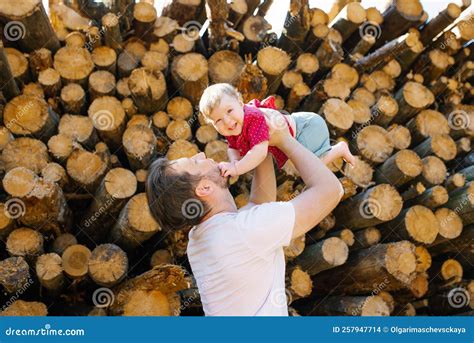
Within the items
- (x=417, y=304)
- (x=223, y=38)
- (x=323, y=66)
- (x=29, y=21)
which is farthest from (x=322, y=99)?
(x=29, y=21)

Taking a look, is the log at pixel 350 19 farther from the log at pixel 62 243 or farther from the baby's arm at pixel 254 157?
the log at pixel 62 243

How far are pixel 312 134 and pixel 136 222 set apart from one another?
1.08 meters

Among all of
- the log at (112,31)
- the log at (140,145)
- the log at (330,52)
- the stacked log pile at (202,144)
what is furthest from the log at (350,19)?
the log at (140,145)

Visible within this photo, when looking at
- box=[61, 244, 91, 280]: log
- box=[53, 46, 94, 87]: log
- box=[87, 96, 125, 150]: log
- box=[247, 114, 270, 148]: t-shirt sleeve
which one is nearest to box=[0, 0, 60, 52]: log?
box=[53, 46, 94, 87]: log

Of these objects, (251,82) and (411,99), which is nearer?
(251,82)

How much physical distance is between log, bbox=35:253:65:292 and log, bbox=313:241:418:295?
5.25 ft

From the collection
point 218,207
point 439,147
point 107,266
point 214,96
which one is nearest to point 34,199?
point 107,266

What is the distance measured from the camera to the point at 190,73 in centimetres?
364

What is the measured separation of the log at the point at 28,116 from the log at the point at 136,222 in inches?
27.8

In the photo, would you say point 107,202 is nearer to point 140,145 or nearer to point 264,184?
point 140,145

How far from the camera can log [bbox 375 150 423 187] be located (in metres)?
3.69

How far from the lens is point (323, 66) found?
4.08 m

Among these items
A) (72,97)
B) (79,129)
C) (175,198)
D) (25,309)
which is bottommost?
(25,309)

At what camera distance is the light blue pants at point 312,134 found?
2.61 metres
